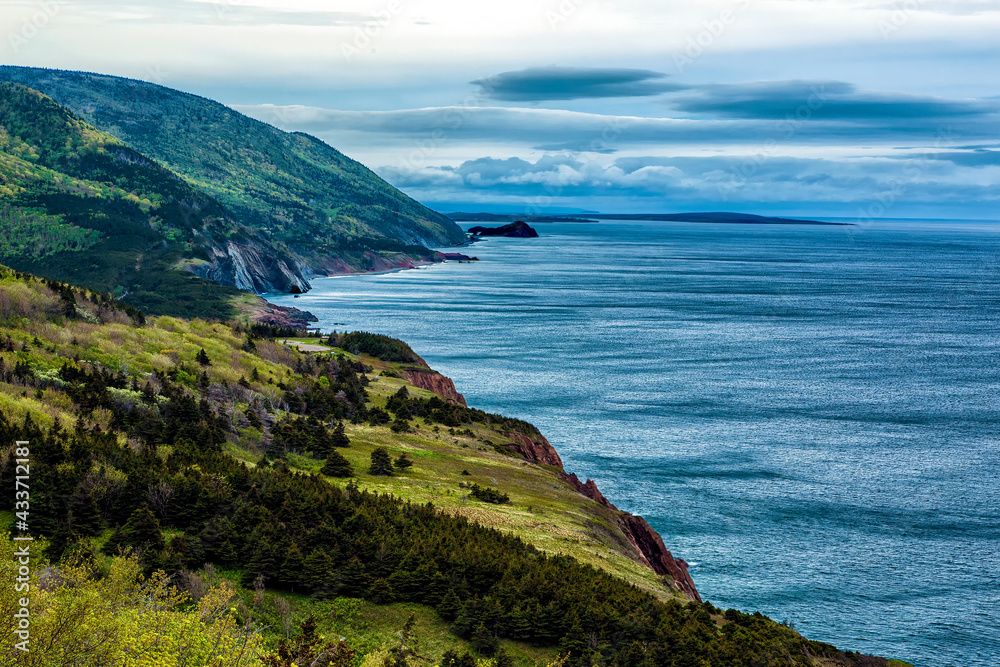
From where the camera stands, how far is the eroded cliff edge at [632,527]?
47.8 meters

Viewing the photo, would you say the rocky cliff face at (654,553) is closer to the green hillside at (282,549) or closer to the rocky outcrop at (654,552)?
the rocky outcrop at (654,552)

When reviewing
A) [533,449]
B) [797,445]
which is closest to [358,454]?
[533,449]

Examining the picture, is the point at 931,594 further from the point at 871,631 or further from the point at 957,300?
the point at 957,300

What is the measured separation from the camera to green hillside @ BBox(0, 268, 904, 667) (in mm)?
23500

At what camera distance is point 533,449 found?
6812 centimetres

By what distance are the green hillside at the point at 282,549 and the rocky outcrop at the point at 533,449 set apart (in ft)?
38.6

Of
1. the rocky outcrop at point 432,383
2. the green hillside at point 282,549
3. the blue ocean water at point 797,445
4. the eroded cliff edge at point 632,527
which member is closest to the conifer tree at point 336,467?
the green hillside at point 282,549

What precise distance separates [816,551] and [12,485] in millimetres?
45284

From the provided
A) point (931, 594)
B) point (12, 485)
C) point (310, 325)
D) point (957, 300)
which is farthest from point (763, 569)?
point (957, 300)

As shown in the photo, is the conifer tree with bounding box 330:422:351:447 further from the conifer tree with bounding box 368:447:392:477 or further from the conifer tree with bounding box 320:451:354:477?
the conifer tree with bounding box 320:451:354:477

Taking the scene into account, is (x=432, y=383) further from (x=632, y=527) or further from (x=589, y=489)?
(x=632, y=527)

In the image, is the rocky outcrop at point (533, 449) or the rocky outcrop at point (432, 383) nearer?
the rocky outcrop at point (533, 449)

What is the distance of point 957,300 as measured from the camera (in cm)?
19638

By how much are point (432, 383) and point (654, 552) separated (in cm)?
4312
